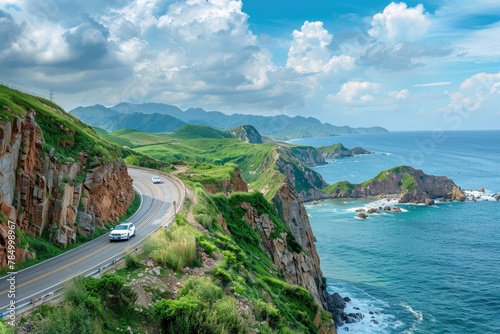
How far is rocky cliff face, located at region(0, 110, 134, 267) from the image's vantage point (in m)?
19.1

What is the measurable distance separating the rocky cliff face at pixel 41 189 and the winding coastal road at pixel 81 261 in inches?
55.2

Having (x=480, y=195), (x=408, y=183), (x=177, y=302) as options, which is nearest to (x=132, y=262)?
(x=177, y=302)

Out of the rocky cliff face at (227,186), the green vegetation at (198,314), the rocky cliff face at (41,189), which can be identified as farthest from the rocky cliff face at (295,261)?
the green vegetation at (198,314)

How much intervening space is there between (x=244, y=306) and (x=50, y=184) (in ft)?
56.4

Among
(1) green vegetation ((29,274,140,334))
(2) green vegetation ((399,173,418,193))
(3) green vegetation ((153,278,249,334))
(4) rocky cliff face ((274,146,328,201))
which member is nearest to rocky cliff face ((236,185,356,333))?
(3) green vegetation ((153,278,249,334))

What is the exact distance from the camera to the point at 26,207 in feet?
66.5

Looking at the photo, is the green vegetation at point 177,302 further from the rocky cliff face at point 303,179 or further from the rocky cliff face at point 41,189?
the rocky cliff face at point 303,179

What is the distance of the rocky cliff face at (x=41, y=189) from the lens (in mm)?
19078

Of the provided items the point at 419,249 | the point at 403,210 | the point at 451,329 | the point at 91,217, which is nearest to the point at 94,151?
the point at 91,217

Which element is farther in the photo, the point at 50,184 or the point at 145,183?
the point at 145,183

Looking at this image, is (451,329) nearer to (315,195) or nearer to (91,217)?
(91,217)

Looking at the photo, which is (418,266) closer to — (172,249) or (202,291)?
(172,249)

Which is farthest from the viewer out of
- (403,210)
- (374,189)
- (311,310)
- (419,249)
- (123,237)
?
(374,189)

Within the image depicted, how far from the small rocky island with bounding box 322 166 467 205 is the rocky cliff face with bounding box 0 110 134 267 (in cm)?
14661
